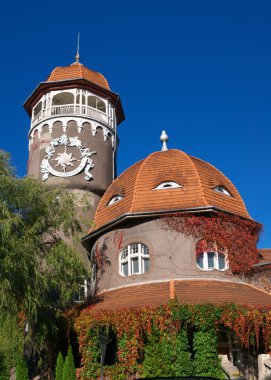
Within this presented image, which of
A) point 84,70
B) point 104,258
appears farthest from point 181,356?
point 84,70

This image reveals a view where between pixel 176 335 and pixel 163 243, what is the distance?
184 inches

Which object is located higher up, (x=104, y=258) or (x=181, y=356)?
(x=104, y=258)

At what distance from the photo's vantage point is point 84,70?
3134 cm

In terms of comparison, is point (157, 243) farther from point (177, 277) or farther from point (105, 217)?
point (105, 217)

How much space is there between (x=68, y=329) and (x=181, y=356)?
5172 millimetres

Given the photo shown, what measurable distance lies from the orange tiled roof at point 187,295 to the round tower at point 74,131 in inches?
337

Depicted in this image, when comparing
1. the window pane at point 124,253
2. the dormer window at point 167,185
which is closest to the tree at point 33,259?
the window pane at point 124,253

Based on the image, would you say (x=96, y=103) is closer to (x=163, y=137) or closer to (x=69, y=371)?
(x=163, y=137)

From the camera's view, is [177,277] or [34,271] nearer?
[34,271]

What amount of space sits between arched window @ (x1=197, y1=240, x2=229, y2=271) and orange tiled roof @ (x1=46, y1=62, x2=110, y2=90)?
48.1ft

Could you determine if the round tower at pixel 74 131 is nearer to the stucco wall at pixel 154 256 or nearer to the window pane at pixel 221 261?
the stucco wall at pixel 154 256

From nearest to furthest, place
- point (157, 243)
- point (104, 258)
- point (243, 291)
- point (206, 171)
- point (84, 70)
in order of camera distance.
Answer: point (243, 291) → point (157, 243) → point (104, 258) → point (206, 171) → point (84, 70)

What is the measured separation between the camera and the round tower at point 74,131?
27.0 meters

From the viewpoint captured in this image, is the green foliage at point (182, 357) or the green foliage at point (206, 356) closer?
the green foliage at point (182, 357)
